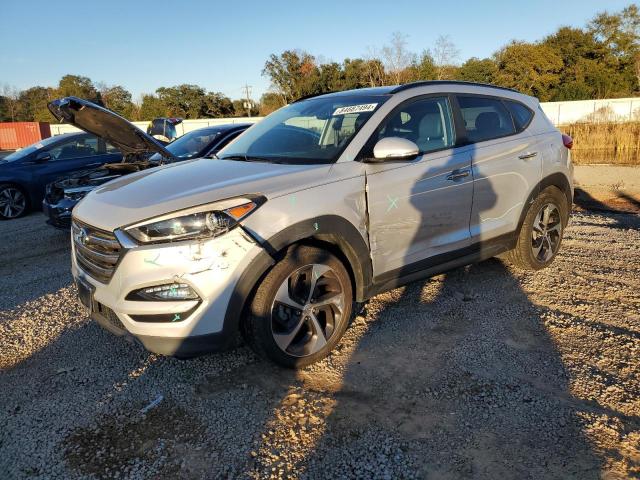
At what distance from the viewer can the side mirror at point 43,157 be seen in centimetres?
921

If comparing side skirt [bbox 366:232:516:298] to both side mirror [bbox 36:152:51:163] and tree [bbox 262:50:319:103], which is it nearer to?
side mirror [bbox 36:152:51:163]

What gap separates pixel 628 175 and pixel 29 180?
14.7m

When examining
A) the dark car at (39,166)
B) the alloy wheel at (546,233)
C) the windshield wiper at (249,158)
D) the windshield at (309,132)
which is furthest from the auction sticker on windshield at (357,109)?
the dark car at (39,166)

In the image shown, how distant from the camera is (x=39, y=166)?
9.20 meters

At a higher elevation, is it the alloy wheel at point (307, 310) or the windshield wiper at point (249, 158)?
the windshield wiper at point (249, 158)

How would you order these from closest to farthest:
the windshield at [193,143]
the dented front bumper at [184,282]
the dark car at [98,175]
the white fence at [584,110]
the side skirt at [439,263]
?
the dented front bumper at [184,282]
the side skirt at [439,263]
the dark car at [98,175]
the windshield at [193,143]
the white fence at [584,110]

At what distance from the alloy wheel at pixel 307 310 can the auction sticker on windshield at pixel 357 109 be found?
131cm

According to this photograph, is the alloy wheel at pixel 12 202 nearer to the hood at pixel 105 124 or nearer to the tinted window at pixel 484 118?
the hood at pixel 105 124

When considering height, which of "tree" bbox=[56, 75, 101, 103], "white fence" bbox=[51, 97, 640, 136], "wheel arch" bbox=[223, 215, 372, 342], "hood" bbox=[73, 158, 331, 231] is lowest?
"wheel arch" bbox=[223, 215, 372, 342]

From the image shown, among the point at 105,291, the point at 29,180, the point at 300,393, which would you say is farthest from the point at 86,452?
the point at 29,180

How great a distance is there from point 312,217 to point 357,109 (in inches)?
46.1

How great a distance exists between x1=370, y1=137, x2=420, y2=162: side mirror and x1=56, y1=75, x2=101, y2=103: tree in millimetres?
63969

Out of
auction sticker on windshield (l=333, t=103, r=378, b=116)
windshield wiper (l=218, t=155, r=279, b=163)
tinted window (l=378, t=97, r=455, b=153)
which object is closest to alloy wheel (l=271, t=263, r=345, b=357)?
windshield wiper (l=218, t=155, r=279, b=163)

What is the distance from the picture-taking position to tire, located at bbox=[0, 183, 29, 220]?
29.8ft
